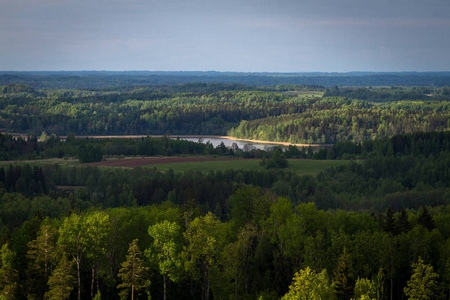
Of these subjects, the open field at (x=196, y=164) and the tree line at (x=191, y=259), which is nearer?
the tree line at (x=191, y=259)

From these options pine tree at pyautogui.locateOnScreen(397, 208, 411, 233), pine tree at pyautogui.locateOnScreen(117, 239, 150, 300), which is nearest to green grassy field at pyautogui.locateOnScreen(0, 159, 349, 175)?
pine tree at pyautogui.locateOnScreen(397, 208, 411, 233)

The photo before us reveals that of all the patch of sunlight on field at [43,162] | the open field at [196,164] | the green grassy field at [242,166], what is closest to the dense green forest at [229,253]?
the green grassy field at [242,166]

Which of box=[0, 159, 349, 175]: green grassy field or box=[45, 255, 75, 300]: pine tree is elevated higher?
box=[45, 255, 75, 300]: pine tree

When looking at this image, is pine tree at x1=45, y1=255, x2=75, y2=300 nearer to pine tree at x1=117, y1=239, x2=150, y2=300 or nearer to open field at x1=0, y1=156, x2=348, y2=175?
pine tree at x1=117, y1=239, x2=150, y2=300

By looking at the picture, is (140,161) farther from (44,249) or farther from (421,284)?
(421,284)

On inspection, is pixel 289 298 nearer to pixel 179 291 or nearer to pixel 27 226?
pixel 179 291

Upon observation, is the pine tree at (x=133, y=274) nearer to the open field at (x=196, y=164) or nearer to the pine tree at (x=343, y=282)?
the pine tree at (x=343, y=282)

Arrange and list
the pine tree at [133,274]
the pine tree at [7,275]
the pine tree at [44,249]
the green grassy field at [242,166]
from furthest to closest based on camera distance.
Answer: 1. the green grassy field at [242,166]
2. the pine tree at [44,249]
3. the pine tree at [133,274]
4. the pine tree at [7,275]
